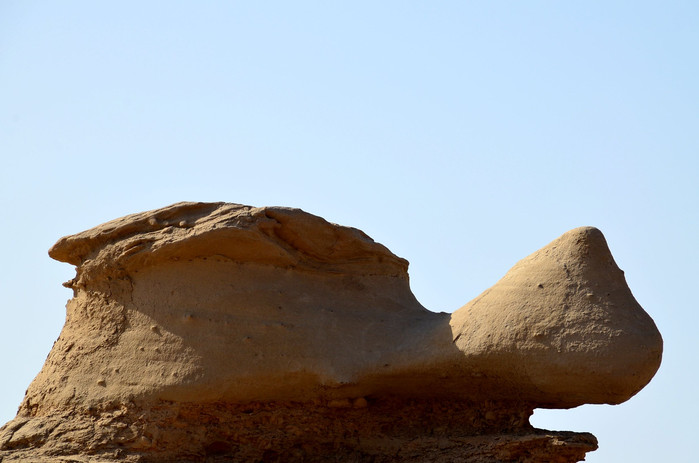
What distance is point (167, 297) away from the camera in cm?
750

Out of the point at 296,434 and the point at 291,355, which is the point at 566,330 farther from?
the point at 296,434

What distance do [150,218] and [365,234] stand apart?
1.60 metres

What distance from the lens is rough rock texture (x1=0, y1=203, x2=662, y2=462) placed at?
7234 millimetres

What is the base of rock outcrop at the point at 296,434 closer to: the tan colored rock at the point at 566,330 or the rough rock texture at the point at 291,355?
the rough rock texture at the point at 291,355

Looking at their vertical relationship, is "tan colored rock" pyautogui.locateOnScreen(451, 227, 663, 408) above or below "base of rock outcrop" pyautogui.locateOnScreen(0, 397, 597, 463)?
above

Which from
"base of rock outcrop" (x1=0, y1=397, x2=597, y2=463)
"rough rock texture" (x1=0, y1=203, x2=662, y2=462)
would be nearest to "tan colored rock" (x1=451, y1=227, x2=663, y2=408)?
"rough rock texture" (x1=0, y1=203, x2=662, y2=462)

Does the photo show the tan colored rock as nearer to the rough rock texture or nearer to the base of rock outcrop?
the rough rock texture

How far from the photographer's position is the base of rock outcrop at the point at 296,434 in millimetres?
7168

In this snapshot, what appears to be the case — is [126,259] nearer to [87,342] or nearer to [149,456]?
[87,342]

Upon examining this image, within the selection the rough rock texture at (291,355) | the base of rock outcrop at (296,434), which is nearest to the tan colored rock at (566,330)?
the rough rock texture at (291,355)

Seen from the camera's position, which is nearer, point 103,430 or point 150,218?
point 103,430

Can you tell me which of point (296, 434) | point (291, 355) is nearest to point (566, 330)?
point (291, 355)

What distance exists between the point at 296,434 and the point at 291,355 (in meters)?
0.58

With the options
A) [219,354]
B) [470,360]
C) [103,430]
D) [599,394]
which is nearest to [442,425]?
[470,360]
